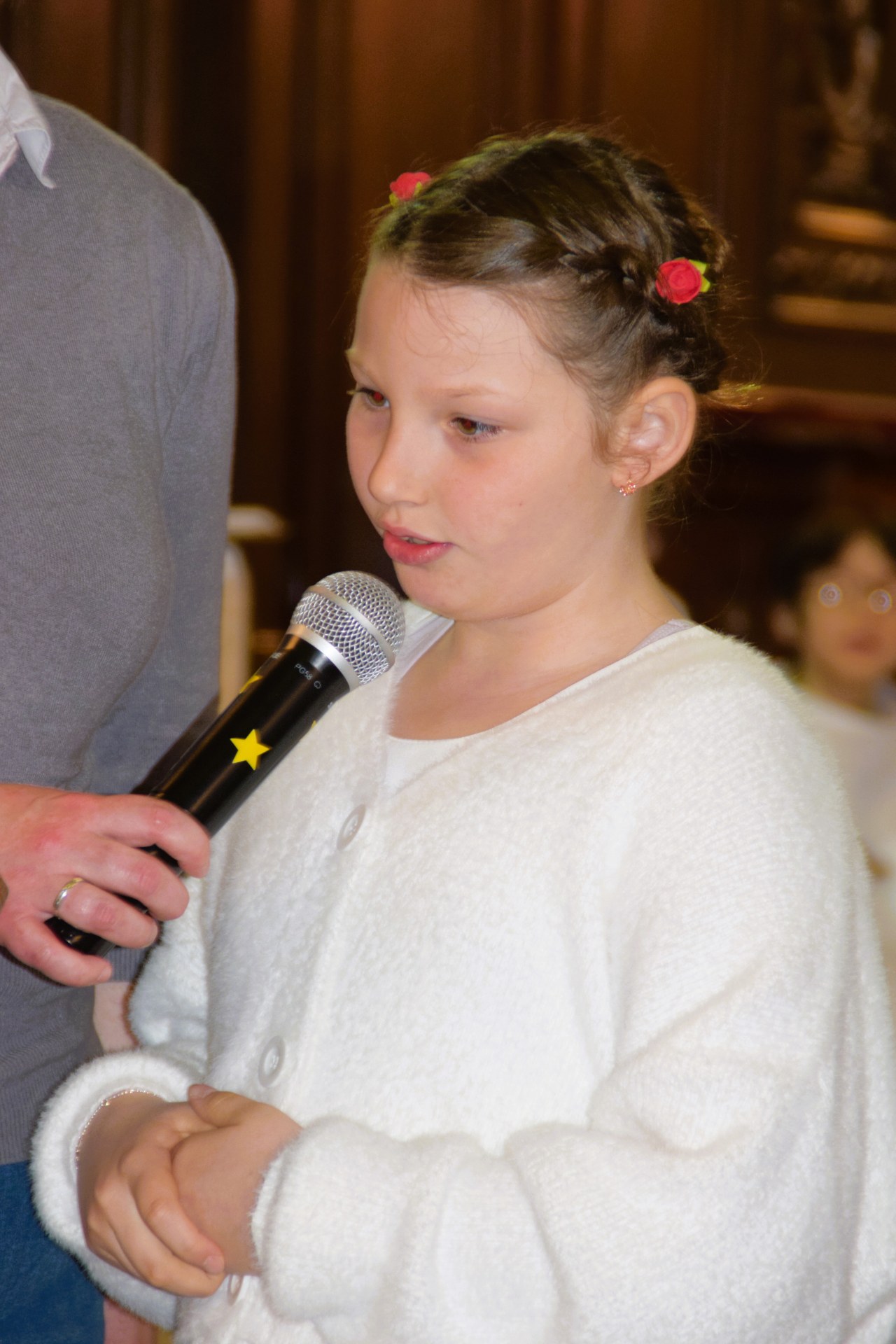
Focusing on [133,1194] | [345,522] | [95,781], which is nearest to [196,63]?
[345,522]

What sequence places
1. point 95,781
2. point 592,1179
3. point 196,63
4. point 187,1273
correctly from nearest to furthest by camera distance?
point 592,1179 < point 187,1273 < point 95,781 < point 196,63

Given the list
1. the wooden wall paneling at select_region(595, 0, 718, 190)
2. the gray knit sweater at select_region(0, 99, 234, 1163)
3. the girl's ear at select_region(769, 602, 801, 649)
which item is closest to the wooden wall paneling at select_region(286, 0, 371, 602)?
the wooden wall paneling at select_region(595, 0, 718, 190)

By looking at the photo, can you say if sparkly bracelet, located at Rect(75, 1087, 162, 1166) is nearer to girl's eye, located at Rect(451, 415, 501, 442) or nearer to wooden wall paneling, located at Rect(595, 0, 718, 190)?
girl's eye, located at Rect(451, 415, 501, 442)

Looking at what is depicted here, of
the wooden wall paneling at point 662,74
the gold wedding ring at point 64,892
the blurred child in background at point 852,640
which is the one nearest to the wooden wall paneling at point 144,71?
the wooden wall paneling at point 662,74

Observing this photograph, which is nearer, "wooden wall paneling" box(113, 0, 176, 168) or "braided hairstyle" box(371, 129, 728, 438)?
"braided hairstyle" box(371, 129, 728, 438)

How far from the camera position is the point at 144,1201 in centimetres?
84

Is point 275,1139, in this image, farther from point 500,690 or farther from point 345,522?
point 345,522

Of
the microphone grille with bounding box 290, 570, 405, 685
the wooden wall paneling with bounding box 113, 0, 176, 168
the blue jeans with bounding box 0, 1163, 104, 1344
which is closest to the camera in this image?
the microphone grille with bounding box 290, 570, 405, 685

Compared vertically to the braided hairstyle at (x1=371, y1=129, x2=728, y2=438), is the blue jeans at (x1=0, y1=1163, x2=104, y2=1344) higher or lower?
lower

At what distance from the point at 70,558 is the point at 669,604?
1.44 feet

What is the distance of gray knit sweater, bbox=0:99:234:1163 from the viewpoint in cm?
101

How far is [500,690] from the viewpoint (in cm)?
100

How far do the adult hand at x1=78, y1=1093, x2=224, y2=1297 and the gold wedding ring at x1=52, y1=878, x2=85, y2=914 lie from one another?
0.17 metres

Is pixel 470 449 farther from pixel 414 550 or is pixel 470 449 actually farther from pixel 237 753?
pixel 237 753
